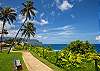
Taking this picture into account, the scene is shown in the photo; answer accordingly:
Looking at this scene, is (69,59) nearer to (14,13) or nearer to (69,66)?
(69,66)

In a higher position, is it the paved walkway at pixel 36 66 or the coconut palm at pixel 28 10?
the coconut palm at pixel 28 10

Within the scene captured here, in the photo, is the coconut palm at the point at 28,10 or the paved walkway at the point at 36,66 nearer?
the paved walkway at the point at 36,66

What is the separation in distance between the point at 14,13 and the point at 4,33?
9.25 meters

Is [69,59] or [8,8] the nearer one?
[69,59]

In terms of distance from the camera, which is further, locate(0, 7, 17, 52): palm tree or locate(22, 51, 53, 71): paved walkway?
locate(0, 7, 17, 52): palm tree

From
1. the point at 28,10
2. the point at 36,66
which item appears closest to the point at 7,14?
the point at 28,10

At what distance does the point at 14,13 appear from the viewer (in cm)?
6406

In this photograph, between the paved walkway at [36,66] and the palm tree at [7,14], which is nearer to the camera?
the paved walkway at [36,66]

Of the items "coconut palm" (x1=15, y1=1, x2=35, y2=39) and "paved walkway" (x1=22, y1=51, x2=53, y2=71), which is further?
"coconut palm" (x1=15, y1=1, x2=35, y2=39)

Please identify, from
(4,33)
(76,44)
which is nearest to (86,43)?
(76,44)

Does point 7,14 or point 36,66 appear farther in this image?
point 7,14

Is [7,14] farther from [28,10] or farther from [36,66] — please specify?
[36,66]

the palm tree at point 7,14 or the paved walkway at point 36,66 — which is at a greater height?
the palm tree at point 7,14

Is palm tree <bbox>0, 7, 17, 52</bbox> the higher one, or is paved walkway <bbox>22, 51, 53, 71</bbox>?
palm tree <bbox>0, 7, 17, 52</bbox>
